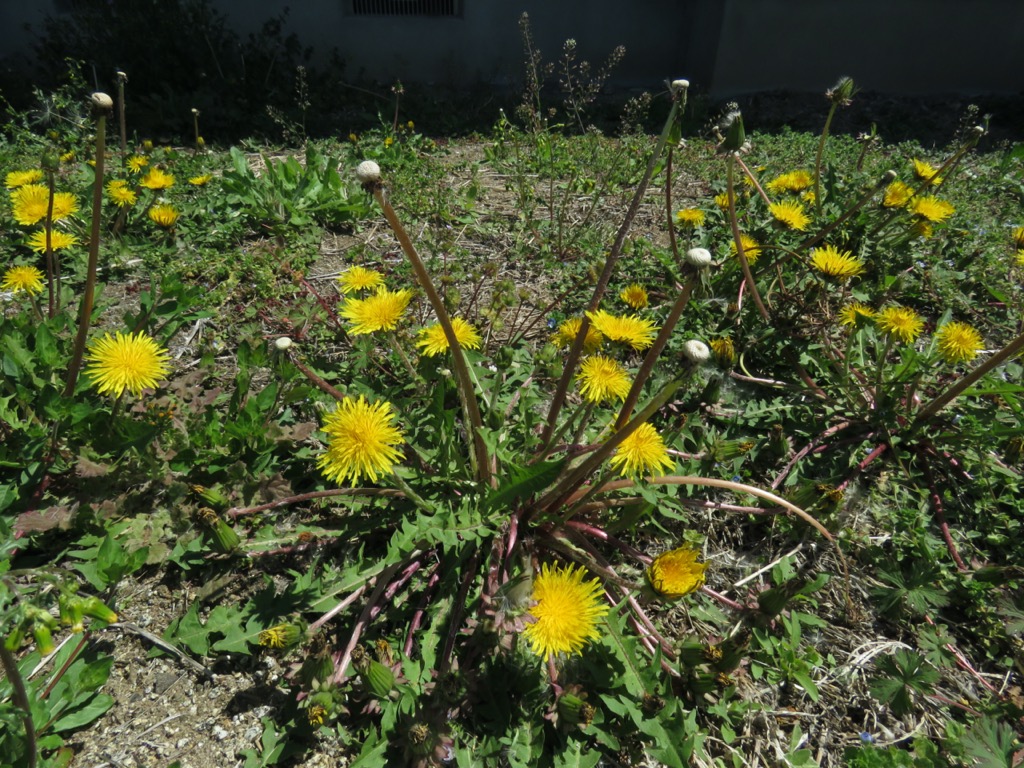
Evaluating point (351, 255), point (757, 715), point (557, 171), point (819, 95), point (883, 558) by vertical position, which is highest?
point (819, 95)

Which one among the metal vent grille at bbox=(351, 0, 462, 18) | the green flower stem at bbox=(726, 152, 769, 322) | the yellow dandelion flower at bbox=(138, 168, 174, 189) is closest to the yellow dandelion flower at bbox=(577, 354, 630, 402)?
the green flower stem at bbox=(726, 152, 769, 322)

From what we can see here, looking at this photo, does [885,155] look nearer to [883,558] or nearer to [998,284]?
[998,284]

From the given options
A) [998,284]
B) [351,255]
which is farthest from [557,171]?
[998,284]

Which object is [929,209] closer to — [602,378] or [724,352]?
[724,352]

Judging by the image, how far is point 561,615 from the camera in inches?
53.9

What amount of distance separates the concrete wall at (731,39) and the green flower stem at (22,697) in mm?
6922

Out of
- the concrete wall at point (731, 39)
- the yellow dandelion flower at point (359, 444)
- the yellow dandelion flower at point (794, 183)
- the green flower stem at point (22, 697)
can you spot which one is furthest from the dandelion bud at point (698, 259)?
the concrete wall at point (731, 39)

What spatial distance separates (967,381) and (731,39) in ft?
21.2

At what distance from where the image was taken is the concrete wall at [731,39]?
263 inches

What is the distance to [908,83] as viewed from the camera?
7.14 meters

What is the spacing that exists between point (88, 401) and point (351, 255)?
5.12ft

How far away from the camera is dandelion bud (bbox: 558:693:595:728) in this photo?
1407 millimetres

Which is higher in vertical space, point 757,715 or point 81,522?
point 81,522

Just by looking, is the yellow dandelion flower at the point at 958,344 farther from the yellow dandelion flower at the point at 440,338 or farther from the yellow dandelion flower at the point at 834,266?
the yellow dandelion flower at the point at 440,338
